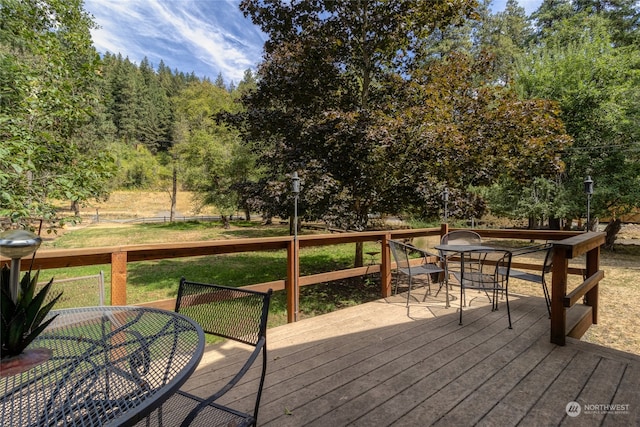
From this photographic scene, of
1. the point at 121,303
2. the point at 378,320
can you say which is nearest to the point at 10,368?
the point at 121,303

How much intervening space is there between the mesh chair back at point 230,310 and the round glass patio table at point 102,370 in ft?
0.98

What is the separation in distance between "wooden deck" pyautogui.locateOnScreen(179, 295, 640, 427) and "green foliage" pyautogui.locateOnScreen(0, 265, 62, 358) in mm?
1181

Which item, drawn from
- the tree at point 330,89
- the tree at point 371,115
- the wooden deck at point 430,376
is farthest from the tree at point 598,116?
the wooden deck at point 430,376

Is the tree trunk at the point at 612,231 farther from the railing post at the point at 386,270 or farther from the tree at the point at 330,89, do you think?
the railing post at the point at 386,270

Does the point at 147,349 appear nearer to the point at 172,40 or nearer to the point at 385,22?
the point at 385,22

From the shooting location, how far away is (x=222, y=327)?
5.57 ft

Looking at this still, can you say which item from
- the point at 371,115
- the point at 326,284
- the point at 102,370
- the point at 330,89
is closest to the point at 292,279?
the point at 102,370

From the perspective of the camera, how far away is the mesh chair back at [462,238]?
436 cm

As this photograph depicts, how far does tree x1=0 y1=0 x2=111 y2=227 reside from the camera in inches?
129

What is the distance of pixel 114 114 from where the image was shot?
115 feet

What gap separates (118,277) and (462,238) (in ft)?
13.3

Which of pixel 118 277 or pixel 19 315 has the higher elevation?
pixel 19 315

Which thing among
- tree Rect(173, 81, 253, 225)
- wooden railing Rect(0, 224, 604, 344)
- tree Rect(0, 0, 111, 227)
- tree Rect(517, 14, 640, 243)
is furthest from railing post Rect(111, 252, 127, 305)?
tree Rect(173, 81, 253, 225)

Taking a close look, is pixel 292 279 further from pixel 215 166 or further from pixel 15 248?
pixel 215 166
